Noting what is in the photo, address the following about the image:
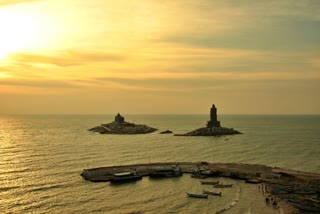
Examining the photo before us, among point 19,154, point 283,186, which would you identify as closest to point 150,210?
point 283,186

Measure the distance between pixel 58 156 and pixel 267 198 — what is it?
2920 inches

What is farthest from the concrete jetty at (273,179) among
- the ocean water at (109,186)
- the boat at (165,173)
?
the ocean water at (109,186)

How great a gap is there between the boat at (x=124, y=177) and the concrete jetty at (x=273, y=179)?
5.25 ft

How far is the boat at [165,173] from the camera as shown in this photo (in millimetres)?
89000

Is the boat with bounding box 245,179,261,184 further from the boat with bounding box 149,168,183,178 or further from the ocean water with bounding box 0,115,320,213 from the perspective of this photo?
the boat with bounding box 149,168,183,178

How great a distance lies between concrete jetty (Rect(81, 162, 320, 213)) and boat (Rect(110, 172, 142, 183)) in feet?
5.25

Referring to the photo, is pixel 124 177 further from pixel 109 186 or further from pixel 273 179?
pixel 273 179

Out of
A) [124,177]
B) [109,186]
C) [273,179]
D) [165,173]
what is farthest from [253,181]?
[109,186]

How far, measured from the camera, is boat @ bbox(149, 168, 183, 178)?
292 ft

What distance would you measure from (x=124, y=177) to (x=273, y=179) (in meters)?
33.8

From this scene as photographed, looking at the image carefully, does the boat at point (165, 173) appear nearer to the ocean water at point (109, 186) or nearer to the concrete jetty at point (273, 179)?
the concrete jetty at point (273, 179)

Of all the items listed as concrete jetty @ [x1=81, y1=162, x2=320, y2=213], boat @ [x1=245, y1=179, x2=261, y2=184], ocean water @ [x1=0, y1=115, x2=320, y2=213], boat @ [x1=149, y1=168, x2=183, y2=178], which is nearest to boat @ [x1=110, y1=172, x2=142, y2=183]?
concrete jetty @ [x1=81, y1=162, x2=320, y2=213]

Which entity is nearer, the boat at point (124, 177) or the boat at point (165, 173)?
the boat at point (124, 177)

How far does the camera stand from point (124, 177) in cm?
8375
